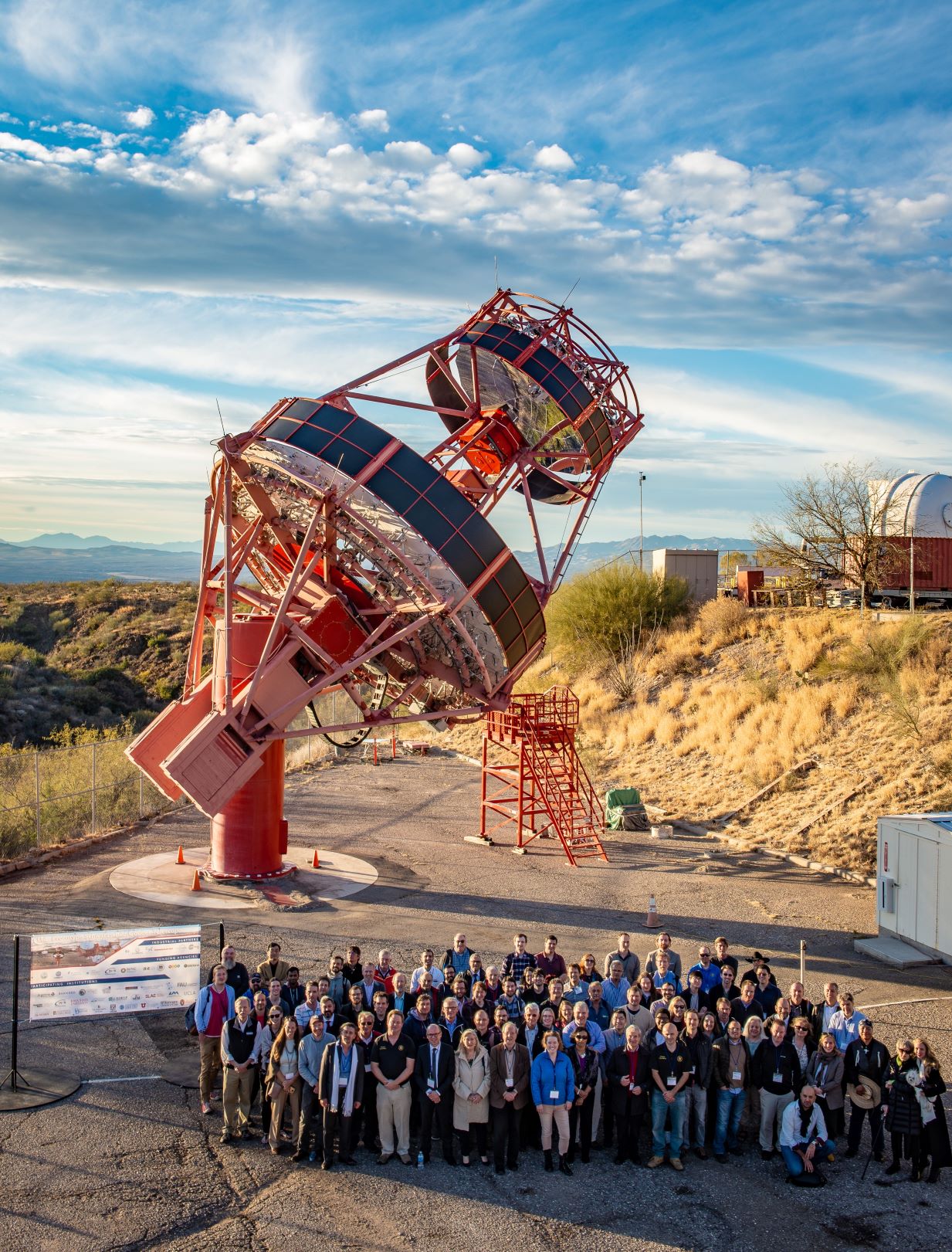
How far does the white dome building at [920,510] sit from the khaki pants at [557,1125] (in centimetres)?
3613

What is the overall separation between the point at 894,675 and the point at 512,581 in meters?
18.6

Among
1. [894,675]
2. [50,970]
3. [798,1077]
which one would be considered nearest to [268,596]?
[50,970]

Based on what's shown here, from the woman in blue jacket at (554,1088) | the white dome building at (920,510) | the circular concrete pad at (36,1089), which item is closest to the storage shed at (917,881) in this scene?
the woman in blue jacket at (554,1088)

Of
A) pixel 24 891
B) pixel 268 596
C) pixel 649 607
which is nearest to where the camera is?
pixel 24 891

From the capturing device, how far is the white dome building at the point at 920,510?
43469 millimetres

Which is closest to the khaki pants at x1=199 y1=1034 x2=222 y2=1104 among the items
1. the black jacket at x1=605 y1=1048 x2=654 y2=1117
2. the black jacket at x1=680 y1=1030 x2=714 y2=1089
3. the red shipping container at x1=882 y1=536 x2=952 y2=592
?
the black jacket at x1=605 y1=1048 x2=654 y2=1117

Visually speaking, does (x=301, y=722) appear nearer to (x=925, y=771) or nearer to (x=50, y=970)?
(x=925, y=771)

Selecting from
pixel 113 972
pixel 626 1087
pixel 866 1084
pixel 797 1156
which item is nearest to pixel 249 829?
pixel 113 972

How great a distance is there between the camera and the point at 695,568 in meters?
51.6

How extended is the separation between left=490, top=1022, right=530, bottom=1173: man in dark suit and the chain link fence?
15.3 m

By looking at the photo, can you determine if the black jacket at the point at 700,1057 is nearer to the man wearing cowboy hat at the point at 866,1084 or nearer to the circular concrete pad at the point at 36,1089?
the man wearing cowboy hat at the point at 866,1084

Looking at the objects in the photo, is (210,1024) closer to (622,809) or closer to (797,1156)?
(797,1156)

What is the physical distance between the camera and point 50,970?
13.0 meters

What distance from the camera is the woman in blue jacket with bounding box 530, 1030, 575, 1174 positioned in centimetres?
1131
